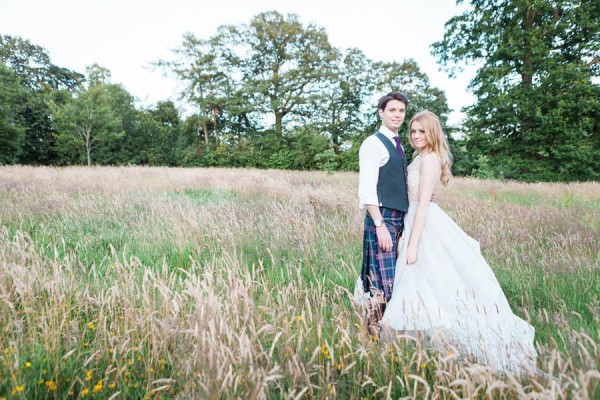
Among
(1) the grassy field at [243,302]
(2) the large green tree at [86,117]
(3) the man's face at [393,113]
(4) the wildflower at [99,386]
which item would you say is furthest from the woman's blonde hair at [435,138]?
(2) the large green tree at [86,117]

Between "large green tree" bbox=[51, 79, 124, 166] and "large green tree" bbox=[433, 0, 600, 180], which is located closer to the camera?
"large green tree" bbox=[433, 0, 600, 180]

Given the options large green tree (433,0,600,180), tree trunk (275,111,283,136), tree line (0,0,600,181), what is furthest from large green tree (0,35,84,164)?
large green tree (433,0,600,180)

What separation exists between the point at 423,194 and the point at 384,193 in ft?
0.95

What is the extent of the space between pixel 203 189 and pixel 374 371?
909cm

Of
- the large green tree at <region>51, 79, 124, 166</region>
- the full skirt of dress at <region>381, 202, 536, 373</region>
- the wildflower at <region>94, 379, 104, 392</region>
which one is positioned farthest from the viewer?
the large green tree at <region>51, 79, 124, 166</region>

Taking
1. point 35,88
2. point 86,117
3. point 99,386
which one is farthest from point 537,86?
point 35,88

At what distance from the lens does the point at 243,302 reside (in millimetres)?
2410

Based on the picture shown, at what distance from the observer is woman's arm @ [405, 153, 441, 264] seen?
2305mm

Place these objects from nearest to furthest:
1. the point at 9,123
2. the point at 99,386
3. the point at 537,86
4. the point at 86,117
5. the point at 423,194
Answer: the point at 99,386, the point at 423,194, the point at 537,86, the point at 9,123, the point at 86,117

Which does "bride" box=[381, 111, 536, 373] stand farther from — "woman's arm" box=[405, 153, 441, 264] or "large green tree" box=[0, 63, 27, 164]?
"large green tree" box=[0, 63, 27, 164]

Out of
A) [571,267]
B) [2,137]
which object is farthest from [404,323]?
[2,137]

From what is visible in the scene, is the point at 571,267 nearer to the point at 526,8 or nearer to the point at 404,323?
the point at 404,323

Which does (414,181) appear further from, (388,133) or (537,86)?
(537,86)

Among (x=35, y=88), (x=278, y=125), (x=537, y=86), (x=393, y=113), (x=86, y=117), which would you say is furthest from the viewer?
(x=35, y=88)
